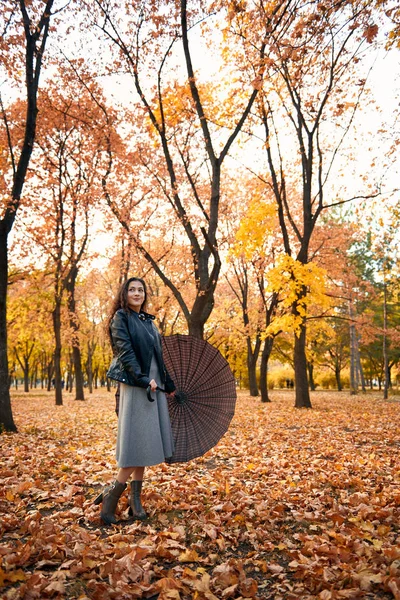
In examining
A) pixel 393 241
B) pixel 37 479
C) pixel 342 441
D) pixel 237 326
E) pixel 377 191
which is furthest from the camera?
pixel 237 326

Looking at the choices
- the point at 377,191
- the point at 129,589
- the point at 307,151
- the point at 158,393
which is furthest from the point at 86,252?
the point at 129,589

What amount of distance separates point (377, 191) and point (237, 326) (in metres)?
14.7

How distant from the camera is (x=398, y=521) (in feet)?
13.2

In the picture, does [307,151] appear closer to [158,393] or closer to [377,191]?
→ [377,191]

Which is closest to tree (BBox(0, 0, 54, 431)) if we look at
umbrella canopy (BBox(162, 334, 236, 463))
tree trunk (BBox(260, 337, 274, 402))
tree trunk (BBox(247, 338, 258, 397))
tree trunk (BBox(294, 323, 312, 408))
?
umbrella canopy (BBox(162, 334, 236, 463))

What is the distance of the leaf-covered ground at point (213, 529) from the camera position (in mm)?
2916

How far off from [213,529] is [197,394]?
1405mm

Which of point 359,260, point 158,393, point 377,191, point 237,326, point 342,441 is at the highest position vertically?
point 359,260

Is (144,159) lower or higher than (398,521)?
higher

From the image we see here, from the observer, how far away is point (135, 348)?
164 inches

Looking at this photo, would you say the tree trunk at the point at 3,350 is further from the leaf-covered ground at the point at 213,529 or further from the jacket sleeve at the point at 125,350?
the jacket sleeve at the point at 125,350

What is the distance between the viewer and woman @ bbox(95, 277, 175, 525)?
4.01 m

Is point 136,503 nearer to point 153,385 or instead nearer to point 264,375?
point 153,385

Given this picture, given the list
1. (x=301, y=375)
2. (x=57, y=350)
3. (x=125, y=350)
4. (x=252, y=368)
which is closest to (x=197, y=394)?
(x=125, y=350)
